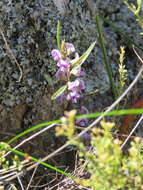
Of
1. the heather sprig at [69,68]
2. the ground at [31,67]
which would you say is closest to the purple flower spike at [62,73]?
the heather sprig at [69,68]

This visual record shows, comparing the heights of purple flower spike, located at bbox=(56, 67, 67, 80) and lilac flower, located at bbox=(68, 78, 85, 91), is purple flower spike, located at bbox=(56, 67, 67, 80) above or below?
above

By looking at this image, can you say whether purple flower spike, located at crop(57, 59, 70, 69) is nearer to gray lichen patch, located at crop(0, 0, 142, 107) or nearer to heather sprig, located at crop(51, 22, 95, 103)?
heather sprig, located at crop(51, 22, 95, 103)

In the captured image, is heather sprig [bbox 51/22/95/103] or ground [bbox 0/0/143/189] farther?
ground [bbox 0/0/143/189]

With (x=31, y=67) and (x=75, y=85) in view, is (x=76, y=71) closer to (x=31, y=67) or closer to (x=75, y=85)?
(x=75, y=85)

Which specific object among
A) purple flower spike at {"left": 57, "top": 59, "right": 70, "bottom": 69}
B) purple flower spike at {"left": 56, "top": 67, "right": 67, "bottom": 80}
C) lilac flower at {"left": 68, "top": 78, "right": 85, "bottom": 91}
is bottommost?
lilac flower at {"left": 68, "top": 78, "right": 85, "bottom": 91}

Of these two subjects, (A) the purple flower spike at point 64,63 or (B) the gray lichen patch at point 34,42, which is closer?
(A) the purple flower spike at point 64,63

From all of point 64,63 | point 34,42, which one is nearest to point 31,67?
point 34,42

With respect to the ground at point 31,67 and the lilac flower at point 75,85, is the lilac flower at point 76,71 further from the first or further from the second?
the ground at point 31,67

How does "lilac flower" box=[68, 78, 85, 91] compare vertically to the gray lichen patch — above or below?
below

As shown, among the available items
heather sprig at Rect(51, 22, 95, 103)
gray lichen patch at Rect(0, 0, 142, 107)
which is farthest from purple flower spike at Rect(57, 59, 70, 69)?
gray lichen patch at Rect(0, 0, 142, 107)

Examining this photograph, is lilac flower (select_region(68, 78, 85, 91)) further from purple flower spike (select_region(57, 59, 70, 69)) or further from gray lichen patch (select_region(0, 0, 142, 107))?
gray lichen patch (select_region(0, 0, 142, 107))

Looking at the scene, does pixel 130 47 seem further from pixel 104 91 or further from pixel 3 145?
pixel 3 145

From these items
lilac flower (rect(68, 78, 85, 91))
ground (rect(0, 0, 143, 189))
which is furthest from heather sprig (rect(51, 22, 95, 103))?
ground (rect(0, 0, 143, 189))
